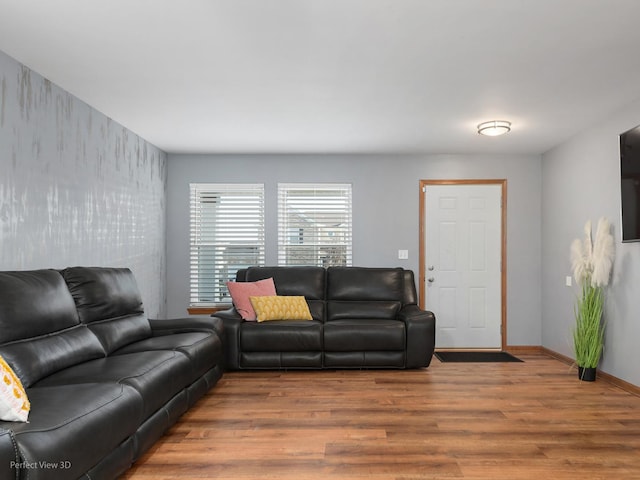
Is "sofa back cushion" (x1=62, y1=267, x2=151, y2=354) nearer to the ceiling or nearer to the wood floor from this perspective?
the wood floor

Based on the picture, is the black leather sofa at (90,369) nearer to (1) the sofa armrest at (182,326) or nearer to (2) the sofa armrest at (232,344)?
(1) the sofa armrest at (182,326)

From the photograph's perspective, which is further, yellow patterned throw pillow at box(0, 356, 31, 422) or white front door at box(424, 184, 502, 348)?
white front door at box(424, 184, 502, 348)

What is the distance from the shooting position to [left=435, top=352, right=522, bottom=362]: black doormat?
5623 mm

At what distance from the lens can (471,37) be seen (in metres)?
2.93

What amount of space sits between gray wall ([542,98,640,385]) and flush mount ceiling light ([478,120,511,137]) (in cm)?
90

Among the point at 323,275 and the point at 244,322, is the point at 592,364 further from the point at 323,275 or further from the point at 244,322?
the point at 244,322

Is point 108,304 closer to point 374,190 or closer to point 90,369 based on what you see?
point 90,369

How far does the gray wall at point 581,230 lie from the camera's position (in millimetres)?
4289

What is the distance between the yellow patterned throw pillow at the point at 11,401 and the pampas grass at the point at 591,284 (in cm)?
448

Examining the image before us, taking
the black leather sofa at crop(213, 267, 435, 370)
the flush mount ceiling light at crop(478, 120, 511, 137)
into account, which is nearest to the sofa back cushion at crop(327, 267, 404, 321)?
the black leather sofa at crop(213, 267, 435, 370)

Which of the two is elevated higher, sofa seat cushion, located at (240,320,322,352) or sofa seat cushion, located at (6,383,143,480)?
sofa seat cushion, located at (6,383,143,480)

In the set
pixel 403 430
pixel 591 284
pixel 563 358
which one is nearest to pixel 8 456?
pixel 403 430

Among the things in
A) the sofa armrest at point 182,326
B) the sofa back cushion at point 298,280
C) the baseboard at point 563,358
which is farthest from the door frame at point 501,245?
the sofa armrest at point 182,326

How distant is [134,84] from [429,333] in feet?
11.6
